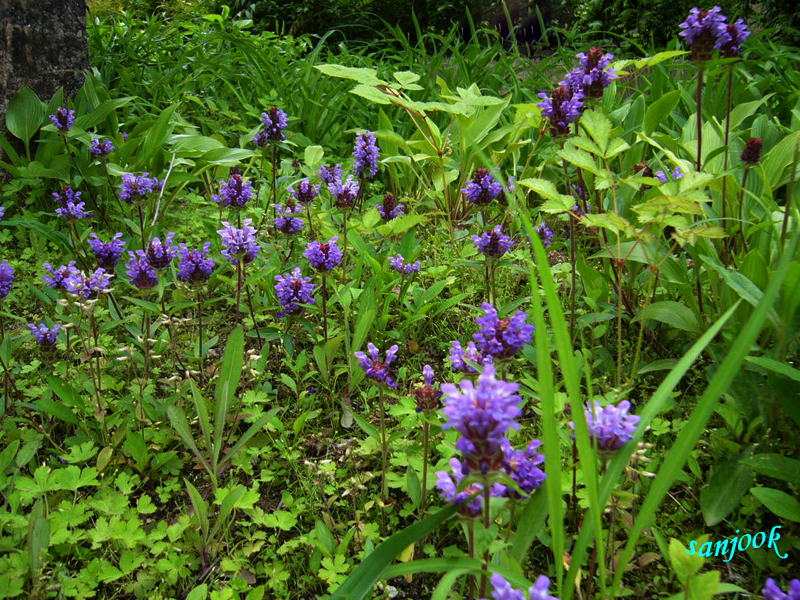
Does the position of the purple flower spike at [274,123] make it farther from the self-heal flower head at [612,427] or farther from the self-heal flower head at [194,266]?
the self-heal flower head at [612,427]

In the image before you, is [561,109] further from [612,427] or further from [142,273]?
[142,273]

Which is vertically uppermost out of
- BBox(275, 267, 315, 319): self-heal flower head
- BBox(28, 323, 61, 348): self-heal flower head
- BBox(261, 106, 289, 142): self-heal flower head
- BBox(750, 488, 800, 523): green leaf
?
BBox(261, 106, 289, 142): self-heal flower head

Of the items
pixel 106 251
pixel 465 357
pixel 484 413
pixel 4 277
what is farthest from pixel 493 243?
pixel 4 277

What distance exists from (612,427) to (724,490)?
0.63 meters

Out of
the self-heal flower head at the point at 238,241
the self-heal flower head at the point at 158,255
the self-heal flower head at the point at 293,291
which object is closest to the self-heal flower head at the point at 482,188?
the self-heal flower head at the point at 293,291

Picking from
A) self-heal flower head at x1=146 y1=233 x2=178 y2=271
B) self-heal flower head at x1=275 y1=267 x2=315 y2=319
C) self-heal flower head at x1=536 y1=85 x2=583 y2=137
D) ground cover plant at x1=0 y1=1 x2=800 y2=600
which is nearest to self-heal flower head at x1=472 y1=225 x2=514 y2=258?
ground cover plant at x1=0 y1=1 x2=800 y2=600

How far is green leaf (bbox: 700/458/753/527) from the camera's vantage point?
1367 millimetres

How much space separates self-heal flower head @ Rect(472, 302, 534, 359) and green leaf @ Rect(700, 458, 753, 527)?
2.07ft

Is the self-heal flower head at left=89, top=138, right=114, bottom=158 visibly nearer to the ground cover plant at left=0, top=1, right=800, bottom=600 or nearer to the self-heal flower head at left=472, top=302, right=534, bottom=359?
the ground cover plant at left=0, top=1, right=800, bottom=600

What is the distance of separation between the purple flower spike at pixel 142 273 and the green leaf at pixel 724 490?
1597 mm

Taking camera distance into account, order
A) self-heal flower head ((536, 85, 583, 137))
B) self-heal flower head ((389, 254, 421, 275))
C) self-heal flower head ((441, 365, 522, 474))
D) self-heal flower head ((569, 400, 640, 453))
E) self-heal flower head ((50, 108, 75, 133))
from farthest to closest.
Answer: self-heal flower head ((50, 108, 75, 133)) < self-heal flower head ((389, 254, 421, 275)) < self-heal flower head ((536, 85, 583, 137)) < self-heal flower head ((569, 400, 640, 453)) < self-heal flower head ((441, 365, 522, 474))

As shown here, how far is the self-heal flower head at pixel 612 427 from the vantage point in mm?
976

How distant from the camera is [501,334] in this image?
1199 mm

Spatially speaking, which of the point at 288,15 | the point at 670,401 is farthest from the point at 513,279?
the point at 288,15
